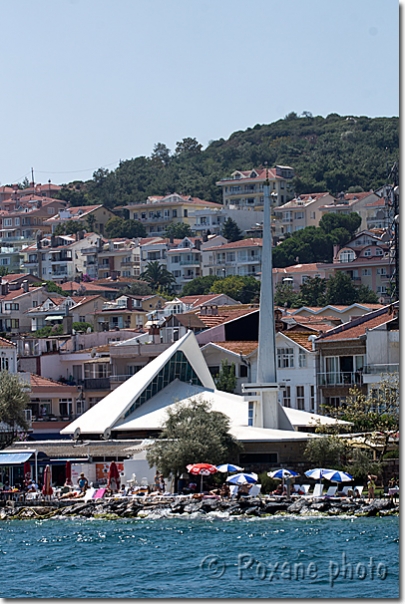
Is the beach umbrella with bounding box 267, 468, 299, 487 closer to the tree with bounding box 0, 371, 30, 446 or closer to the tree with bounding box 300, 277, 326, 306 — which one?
the tree with bounding box 0, 371, 30, 446

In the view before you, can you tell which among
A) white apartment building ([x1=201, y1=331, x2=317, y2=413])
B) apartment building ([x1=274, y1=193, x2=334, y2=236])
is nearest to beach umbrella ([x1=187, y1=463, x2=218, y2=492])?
white apartment building ([x1=201, y1=331, x2=317, y2=413])

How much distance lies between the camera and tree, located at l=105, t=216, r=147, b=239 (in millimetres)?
151500

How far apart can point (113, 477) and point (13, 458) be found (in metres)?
4.48

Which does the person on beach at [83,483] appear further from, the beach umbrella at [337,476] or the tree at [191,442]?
the beach umbrella at [337,476]

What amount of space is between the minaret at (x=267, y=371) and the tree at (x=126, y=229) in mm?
103513

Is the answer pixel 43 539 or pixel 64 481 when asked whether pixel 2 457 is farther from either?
pixel 43 539

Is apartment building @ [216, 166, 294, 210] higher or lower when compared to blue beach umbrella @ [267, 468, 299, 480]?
higher

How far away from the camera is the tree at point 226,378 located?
59625 millimetres

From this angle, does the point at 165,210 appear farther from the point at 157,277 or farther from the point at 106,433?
the point at 106,433

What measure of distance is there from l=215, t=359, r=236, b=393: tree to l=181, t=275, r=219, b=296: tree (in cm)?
5587

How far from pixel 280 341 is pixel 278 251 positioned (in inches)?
2479

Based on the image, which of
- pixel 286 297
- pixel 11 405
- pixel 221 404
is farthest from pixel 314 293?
pixel 221 404

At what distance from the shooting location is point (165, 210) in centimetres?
15350

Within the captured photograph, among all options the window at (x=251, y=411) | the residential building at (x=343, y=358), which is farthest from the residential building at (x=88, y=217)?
the window at (x=251, y=411)
